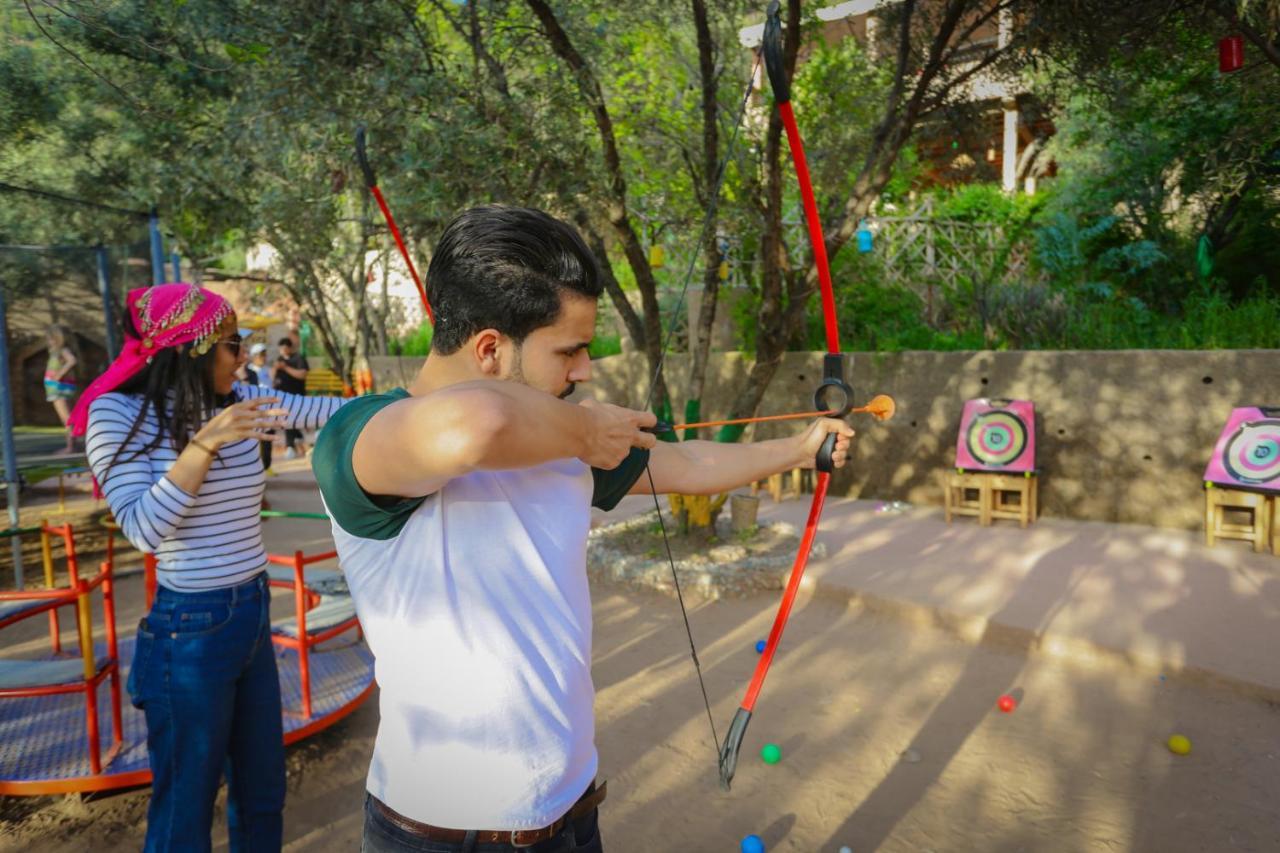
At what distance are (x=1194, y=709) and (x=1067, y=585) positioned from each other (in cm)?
137

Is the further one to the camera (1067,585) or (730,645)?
(1067,585)

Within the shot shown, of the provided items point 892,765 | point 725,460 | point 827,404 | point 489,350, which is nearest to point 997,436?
point 892,765

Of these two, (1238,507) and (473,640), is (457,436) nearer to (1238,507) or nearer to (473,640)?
(473,640)

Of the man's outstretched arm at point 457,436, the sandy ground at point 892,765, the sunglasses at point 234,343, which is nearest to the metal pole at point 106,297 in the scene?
the sandy ground at point 892,765

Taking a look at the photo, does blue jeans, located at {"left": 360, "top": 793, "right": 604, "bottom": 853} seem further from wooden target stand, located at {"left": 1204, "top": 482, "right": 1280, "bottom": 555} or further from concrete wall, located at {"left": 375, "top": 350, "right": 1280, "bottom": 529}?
concrete wall, located at {"left": 375, "top": 350, "right": 1280, "bottom": 529}

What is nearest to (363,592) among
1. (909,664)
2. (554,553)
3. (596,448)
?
(554,553)

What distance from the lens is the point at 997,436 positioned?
628cm

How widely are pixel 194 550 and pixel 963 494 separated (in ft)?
19.6

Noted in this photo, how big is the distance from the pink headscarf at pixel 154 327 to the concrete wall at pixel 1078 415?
19.7 feet

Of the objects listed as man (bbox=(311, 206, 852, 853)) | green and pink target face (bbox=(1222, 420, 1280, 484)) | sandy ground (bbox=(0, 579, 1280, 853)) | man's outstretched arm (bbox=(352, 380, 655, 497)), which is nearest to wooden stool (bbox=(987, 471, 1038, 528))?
green and pink target face (bbox=(1222, 420, 1280, 484))

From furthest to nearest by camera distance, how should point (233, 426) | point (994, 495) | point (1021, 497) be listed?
1. point (994, 495)
2. point (1021, 497)
3. point (233, 426)

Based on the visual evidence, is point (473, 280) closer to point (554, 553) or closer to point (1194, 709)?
point (554, 553)

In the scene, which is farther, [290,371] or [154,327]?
[290,371]

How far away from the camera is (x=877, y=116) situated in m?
6.59
